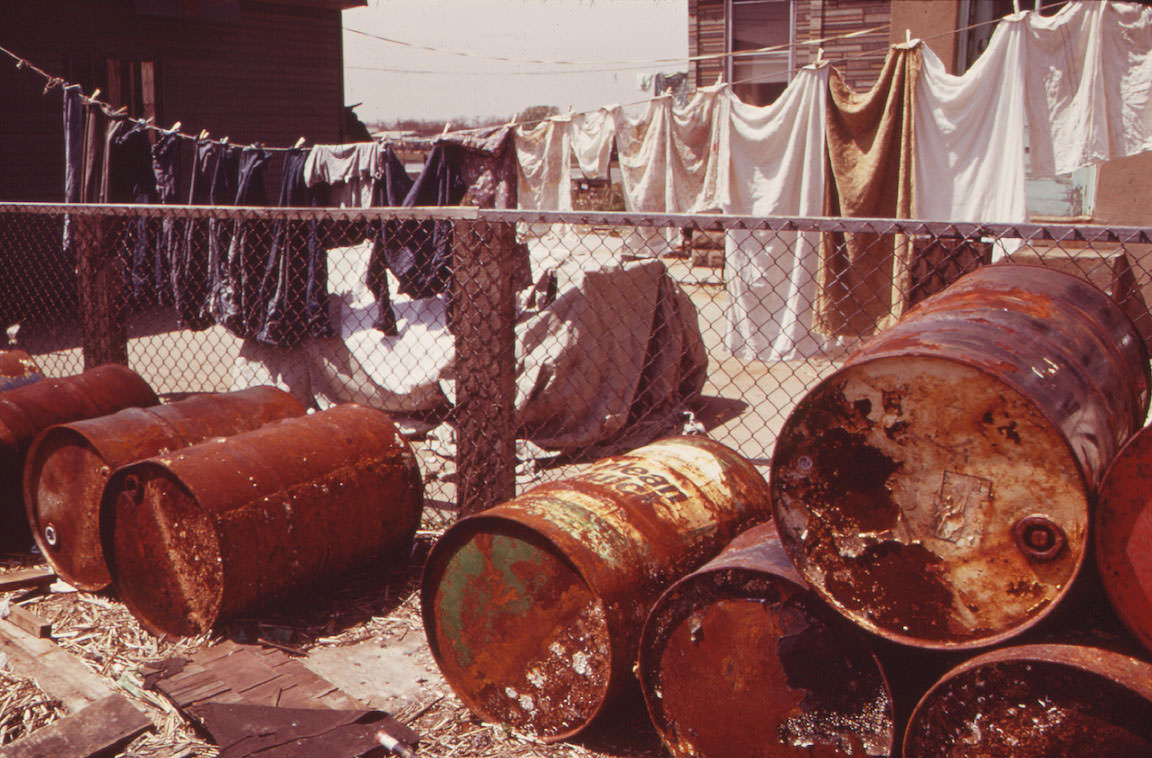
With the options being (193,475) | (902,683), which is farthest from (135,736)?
(902,683)

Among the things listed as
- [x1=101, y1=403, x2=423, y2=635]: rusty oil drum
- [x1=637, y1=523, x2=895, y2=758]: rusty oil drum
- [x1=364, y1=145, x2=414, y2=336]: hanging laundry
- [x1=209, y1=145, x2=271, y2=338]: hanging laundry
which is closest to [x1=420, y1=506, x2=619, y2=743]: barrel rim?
[x1=637, y1=523, x2=895, y2=758]: rusty oil drum

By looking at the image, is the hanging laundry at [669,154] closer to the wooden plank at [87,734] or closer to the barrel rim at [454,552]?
the barrel rim at [454,552]

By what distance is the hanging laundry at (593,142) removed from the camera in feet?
34.0

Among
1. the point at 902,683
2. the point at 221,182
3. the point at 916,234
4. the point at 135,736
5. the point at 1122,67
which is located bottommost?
the point at 135,736

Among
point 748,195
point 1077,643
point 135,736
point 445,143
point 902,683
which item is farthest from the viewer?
point 748,195

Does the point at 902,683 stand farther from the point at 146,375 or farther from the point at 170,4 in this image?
the point at 170,4

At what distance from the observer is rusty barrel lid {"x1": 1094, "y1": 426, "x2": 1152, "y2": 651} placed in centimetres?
203

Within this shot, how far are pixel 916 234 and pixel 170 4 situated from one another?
47.7 feet

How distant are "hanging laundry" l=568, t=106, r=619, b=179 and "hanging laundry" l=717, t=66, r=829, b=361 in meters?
1.63

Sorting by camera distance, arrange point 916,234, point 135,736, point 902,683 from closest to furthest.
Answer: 1. point 902,683
2. point 135,736
3. point 916,234

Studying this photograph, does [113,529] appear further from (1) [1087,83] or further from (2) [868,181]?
(1) [1087,83]

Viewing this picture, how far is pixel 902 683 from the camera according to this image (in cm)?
245

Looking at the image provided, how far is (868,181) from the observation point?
817cm

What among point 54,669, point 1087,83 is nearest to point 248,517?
point 54,669
